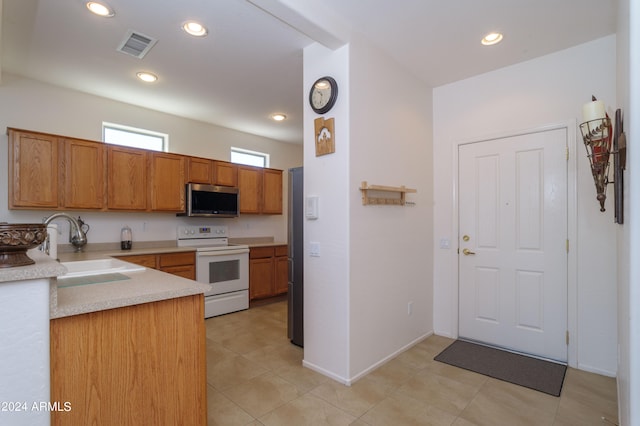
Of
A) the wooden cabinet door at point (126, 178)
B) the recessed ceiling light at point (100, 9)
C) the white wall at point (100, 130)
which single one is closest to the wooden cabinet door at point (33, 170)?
the white wall at point (100, 130)

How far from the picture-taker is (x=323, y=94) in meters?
2.55

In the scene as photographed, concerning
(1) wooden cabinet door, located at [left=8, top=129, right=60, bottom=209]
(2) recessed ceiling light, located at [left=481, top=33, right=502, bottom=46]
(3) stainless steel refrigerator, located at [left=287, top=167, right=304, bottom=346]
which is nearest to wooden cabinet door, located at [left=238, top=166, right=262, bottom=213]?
(3) stainless steel refrigerator, located at [left=287, top=167, right=304, bottom=346]

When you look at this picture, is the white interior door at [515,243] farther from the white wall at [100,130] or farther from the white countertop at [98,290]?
the white wall at [100,130]

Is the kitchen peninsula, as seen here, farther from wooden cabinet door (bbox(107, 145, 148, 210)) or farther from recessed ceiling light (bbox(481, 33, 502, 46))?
recessed ceiling light (bbox(481, 33, 502, 46))

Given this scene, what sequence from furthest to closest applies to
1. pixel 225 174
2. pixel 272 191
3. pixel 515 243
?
1. pixel 272 191
2. pixel 225 174
3. pixel 515 243

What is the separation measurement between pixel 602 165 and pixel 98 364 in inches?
119

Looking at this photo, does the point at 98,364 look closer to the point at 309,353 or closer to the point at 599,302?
the point at 309,353

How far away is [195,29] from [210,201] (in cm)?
238

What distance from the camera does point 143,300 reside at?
4.60ft

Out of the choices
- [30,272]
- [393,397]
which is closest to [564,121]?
[393,397]

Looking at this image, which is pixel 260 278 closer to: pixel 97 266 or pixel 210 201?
pixel 210 201

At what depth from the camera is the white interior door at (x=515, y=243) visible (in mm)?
2783

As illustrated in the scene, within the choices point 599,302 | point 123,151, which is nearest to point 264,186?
point 123,151

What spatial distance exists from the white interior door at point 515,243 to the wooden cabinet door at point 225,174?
3.12m
